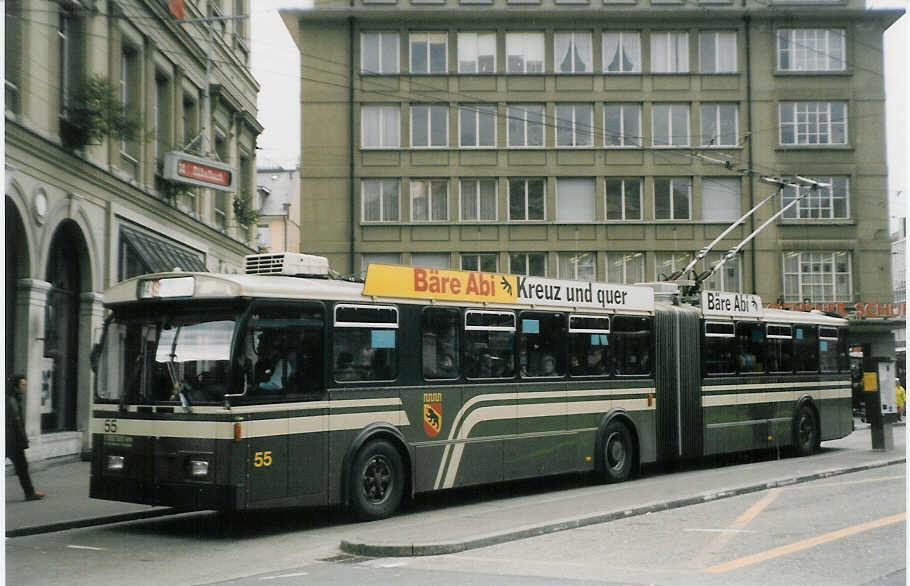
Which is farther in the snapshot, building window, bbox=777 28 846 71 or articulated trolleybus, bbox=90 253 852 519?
building window, bbox=777 28 846 71

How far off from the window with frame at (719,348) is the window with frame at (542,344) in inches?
166

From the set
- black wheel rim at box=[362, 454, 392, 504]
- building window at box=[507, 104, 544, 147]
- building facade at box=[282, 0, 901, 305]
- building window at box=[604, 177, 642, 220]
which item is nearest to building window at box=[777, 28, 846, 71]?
building facade at box=[282, 0, 901, 305]

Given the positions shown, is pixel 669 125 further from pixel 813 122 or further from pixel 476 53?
pixel 476 53

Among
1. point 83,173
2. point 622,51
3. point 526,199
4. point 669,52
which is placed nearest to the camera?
point 83,173

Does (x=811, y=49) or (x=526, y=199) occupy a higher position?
(x=811, y=49)

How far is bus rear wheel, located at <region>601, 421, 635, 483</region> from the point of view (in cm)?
1656

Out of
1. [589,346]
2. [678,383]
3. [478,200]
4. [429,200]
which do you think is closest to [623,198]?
[478,200]

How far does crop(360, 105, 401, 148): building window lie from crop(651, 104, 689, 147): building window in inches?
439

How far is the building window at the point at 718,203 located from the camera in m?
47.3

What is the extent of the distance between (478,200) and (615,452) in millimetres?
30436

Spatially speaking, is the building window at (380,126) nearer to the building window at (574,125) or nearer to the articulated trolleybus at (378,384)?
the building window at (574,125)

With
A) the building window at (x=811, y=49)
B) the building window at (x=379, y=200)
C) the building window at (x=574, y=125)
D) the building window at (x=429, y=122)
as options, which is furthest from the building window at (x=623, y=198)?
the building window at (x=379, y=200)

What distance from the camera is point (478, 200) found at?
153ft

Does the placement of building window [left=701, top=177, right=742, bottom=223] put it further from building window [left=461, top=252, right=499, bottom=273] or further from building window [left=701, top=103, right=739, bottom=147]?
building window [left=461, top=252, right=499, bottom=273]
